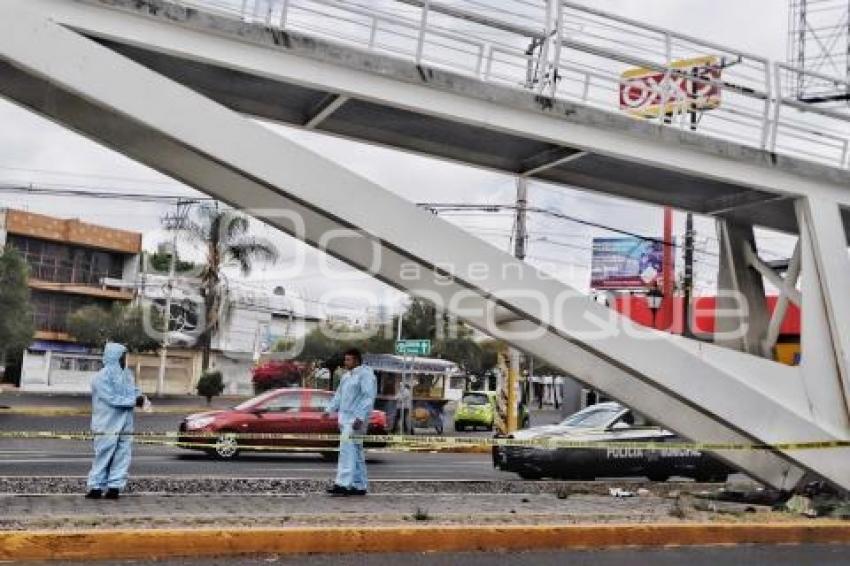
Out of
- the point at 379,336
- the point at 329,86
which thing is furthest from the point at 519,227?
the point at 379,336

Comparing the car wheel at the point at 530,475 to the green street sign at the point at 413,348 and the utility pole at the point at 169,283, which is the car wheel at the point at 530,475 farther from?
the utility pole at the point at 169,283

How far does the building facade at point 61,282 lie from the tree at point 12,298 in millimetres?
13103

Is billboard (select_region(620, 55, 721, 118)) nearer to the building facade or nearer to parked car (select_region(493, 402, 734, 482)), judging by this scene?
parked car (select_region(493, 402, 734, 482))

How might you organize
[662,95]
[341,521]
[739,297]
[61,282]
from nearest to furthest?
[341,521] < [662,95] < [739,297] < [61,282]

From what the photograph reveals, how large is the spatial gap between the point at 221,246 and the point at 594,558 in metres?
33.4

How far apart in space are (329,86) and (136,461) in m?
8.98

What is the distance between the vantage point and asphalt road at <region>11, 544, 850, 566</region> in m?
6.92

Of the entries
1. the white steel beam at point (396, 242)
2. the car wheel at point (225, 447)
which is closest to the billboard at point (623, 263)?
the car wheel at point (225, 447)

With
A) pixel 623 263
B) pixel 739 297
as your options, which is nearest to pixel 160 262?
pixel 623 263

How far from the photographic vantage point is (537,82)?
9938 millimetres

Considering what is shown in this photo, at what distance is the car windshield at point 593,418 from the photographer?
15389 mm

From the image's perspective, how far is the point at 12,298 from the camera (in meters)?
33.3

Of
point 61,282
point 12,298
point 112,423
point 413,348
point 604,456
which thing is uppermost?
point 61,282

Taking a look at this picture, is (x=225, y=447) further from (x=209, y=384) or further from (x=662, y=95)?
(x=209, y=384)
